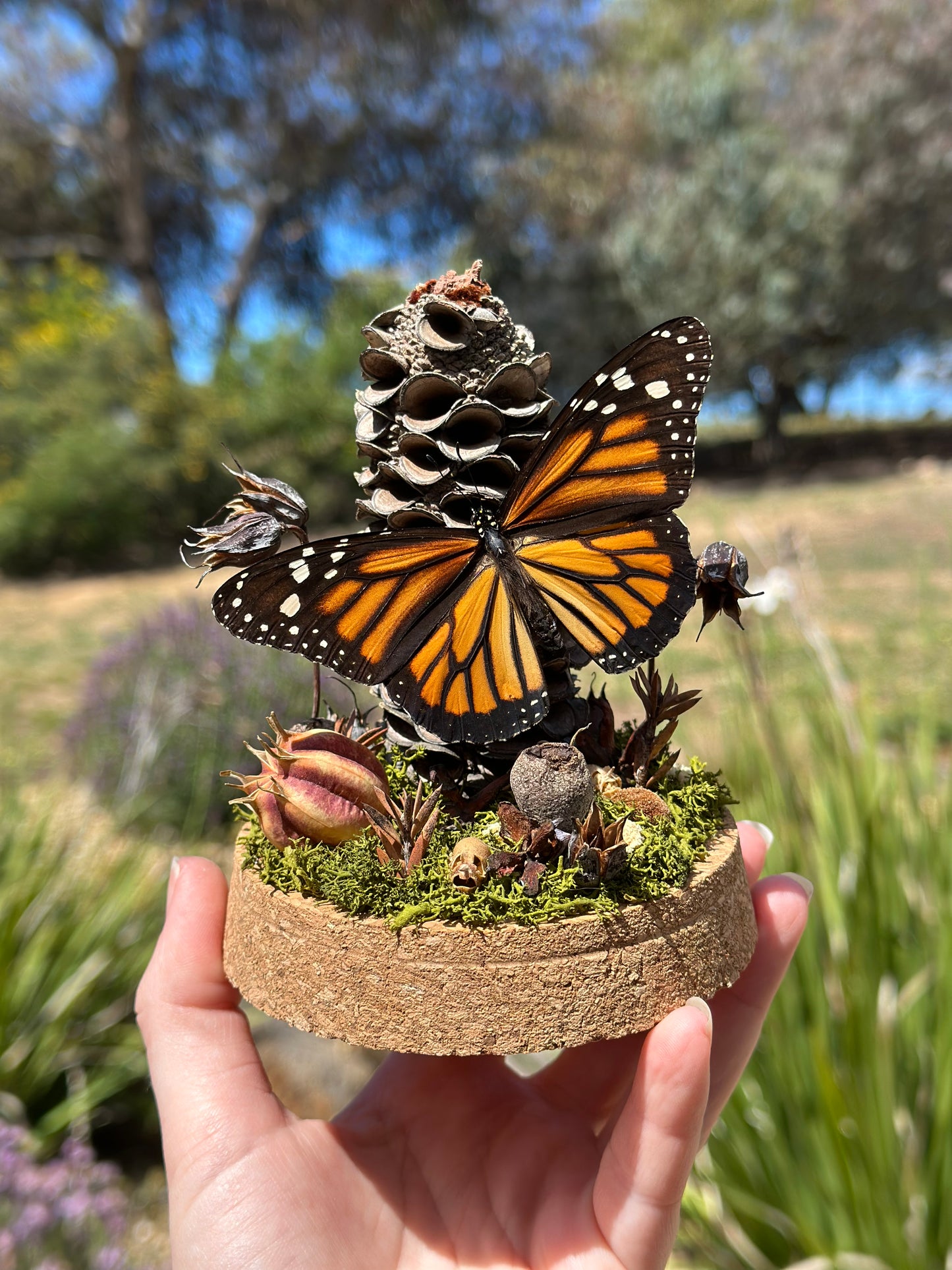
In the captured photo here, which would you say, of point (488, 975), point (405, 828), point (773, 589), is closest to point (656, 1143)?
point (488, 975)

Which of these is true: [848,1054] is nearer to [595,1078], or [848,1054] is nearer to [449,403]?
[595,1078]

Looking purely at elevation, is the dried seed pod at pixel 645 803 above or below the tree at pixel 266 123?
below

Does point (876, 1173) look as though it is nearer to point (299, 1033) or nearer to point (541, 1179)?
point (541, 1179)

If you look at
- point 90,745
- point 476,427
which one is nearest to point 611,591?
point 476,427

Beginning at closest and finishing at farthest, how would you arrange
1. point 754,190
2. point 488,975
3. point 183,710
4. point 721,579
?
point 488,975 < point 721,579 < point 183,710 < point 754,190

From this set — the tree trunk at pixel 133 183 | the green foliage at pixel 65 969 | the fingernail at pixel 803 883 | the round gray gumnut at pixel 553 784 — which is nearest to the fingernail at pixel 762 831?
the fingernail at pixel 803 883

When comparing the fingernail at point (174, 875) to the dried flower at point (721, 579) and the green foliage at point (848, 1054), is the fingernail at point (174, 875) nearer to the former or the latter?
the dried flower at point (721, 579)
